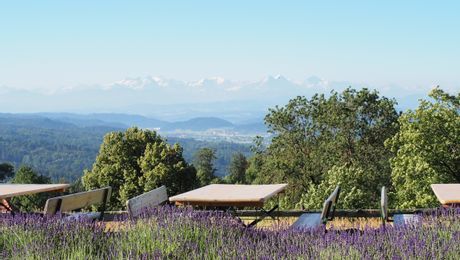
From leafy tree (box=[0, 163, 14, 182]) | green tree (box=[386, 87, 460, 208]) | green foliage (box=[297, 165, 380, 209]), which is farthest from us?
leafy tree (box=[0, 163, 14, 182])

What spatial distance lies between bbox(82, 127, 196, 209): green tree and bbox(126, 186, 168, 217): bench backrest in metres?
27.0

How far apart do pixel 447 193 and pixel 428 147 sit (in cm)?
1621

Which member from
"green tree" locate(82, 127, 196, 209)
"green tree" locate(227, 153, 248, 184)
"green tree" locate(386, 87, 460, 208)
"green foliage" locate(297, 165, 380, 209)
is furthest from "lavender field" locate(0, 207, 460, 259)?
"green tree" locate(227, 153, 248, 184)

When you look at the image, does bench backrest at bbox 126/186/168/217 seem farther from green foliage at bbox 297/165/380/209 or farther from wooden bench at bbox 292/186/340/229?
green foliage at bbox 297/165/380/209

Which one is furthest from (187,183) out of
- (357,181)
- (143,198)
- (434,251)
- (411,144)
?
(434,251)

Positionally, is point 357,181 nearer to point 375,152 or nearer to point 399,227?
point 375,152

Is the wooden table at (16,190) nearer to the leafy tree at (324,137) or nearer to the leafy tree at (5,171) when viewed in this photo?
the leafy tree at (324,137)

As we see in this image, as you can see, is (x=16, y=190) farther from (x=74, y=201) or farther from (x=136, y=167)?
(x=136, y=167)

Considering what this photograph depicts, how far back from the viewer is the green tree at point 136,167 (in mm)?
34312

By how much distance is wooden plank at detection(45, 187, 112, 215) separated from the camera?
531 centimetres

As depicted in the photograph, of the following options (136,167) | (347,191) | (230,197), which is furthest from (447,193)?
(136,167)

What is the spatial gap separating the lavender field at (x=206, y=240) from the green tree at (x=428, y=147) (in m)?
17.1

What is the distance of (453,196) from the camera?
6.10 m

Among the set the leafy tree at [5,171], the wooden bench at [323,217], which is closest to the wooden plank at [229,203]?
the wooden bench at [323,217]
